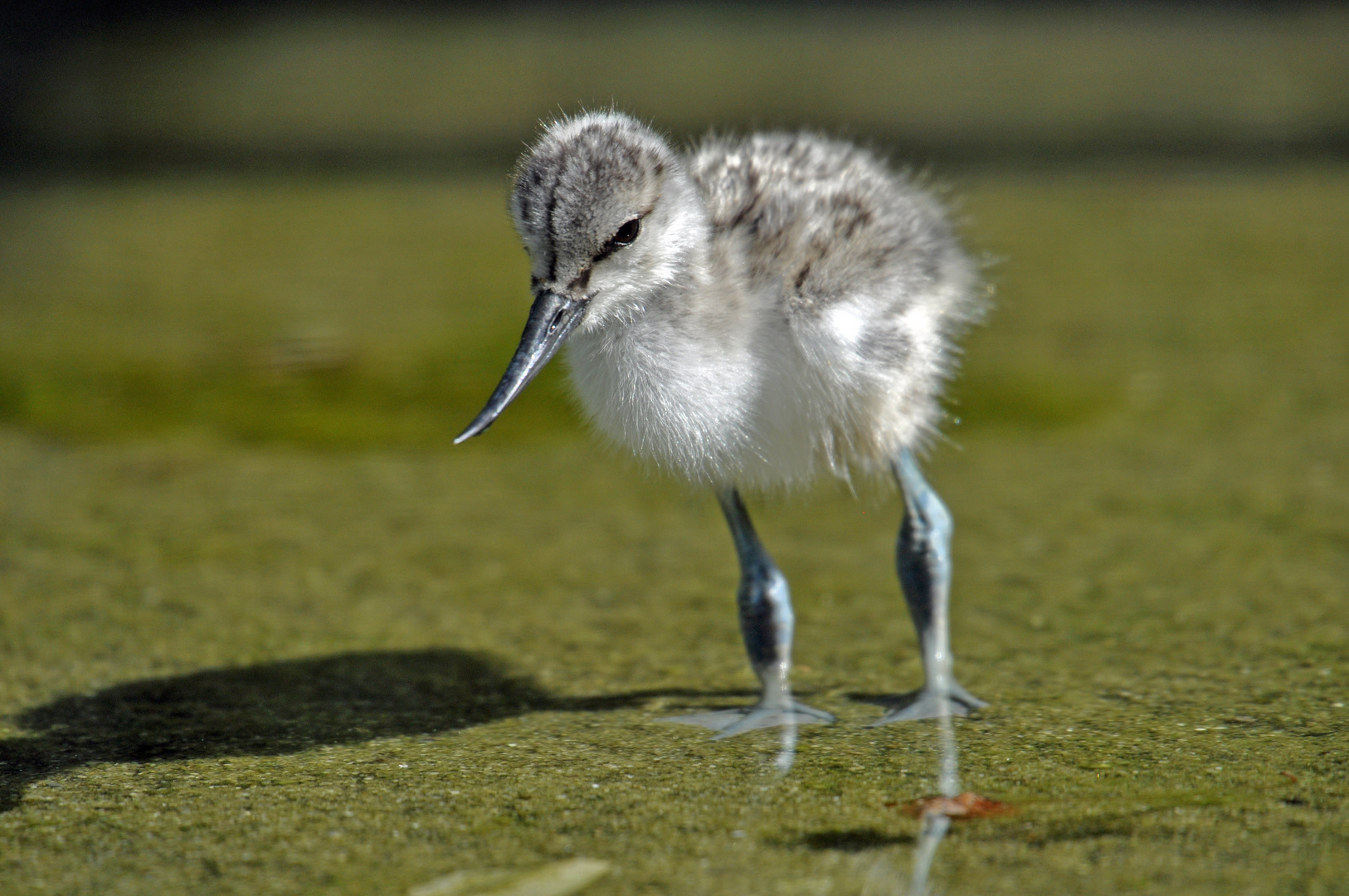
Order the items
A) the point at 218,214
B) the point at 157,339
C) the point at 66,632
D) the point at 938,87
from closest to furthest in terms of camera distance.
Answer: the point at 66,632 < the point at 157,339 < the point at 218,214 < the point at 938,87

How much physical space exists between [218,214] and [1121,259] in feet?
9.81

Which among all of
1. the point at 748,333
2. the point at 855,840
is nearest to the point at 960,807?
the point at 855,840

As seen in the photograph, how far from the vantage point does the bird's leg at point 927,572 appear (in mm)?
2037

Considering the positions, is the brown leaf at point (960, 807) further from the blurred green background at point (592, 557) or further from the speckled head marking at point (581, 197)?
the speckled head marking at point (581, 197)

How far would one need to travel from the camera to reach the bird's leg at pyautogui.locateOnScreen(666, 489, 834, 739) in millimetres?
1982

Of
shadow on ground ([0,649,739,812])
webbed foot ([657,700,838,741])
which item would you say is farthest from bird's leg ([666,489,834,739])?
shadow on ground ([0,649,739,812])

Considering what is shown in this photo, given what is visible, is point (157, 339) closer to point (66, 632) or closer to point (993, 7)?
point (66, 632)

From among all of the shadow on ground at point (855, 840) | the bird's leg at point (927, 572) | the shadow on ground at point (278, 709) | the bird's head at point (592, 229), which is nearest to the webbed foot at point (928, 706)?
the bird's leg at point (927, 572)

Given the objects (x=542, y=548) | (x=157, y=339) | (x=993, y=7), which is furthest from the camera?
(x=993, y=7)

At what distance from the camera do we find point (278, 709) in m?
2.05

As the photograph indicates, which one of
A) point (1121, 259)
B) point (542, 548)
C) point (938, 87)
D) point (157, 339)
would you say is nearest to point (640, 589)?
point (542, 548)

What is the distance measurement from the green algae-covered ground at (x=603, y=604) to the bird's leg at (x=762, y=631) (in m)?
0.06

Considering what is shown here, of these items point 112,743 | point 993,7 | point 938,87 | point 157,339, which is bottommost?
point 112,743

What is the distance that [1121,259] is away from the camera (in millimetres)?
4496
